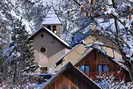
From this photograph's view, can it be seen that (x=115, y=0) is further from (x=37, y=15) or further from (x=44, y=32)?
(x=37, y=15)

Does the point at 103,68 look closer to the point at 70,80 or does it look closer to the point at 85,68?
the point at 85,68

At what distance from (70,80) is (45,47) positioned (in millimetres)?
34509

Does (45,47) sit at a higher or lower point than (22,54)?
lower

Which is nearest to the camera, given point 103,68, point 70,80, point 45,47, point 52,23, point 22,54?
point 70,80

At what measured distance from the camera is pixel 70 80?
11602mm

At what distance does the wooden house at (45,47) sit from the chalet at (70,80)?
33.5 meters

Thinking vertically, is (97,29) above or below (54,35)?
above

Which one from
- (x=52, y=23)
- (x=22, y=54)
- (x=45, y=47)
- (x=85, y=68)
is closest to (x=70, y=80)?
(x=85, y=68)

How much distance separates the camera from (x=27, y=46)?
4200 centimetres

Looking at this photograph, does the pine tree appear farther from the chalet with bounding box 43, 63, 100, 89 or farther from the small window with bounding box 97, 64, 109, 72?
the chalet with bounding box 43, 63, 100, 89

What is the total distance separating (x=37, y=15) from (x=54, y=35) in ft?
129

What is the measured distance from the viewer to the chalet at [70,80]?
1127 centimetres

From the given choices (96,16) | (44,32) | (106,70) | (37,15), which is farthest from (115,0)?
(37,15)

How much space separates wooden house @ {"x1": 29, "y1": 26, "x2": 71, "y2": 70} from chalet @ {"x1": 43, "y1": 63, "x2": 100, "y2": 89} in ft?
110
